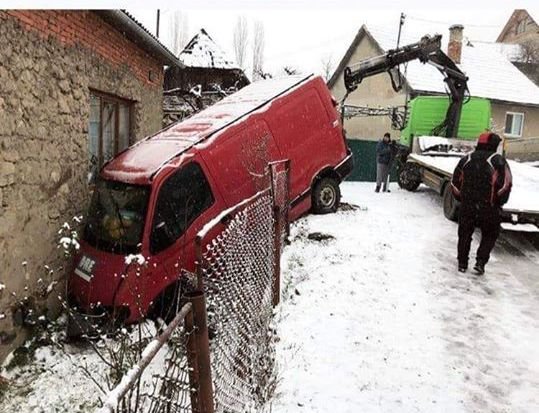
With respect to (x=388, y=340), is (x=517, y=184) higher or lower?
higher

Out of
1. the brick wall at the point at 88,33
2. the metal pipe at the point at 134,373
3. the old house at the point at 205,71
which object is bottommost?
the metal pipe at the point at 134,373

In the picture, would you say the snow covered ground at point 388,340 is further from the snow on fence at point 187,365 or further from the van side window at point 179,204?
the snow on fence at point 187,365

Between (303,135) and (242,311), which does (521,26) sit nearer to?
A: (303,135)

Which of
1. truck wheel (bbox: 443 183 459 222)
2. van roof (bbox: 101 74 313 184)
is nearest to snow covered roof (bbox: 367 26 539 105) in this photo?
truck wheel (bbox: 443 183 459 222)

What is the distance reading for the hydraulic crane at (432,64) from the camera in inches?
476

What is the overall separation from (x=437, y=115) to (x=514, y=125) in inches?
529

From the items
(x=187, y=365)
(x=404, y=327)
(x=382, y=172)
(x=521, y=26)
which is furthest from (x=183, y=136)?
(x=521, y=26)

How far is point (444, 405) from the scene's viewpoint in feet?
11.6

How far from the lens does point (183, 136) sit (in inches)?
271

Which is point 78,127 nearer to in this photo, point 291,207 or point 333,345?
point 291,207

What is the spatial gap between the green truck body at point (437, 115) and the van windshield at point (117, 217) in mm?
9275

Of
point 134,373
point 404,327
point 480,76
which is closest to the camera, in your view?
point 134,373

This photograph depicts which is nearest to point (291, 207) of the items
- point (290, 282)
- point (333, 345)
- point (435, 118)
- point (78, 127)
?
point (290, 282)

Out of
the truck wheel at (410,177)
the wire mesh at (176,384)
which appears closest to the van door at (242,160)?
the wire mesh at (176,384)
